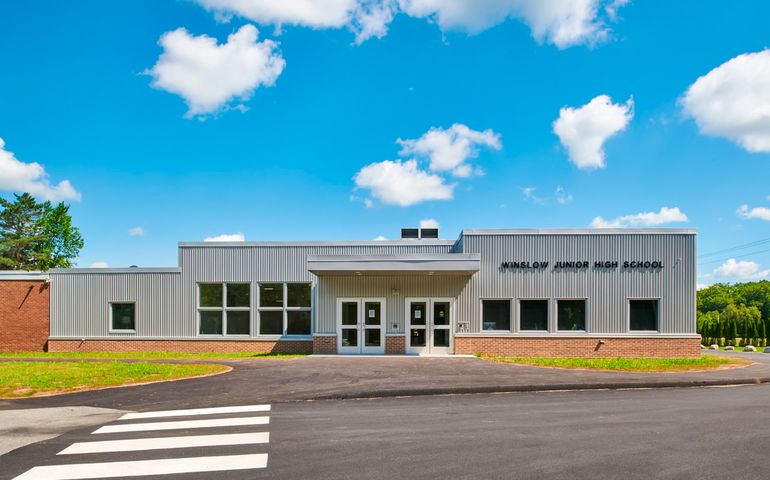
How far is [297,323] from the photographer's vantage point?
2400 cm

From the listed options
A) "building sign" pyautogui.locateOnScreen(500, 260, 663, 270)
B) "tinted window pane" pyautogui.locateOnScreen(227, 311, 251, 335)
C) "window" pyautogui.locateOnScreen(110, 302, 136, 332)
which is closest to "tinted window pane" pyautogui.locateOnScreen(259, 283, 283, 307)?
"tinted window pane" pyautogui.locateOnScreen(227, 311, 251, 335)

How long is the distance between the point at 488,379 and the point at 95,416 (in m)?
8.32

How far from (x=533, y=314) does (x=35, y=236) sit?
210 feet

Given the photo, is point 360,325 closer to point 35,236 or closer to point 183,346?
point 183,346

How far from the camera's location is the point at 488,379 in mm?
13844

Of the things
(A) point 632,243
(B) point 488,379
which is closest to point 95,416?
(B) point 488,379

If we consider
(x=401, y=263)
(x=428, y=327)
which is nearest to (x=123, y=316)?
(x=401, y=263)

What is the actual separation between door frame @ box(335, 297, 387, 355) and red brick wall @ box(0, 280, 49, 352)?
12.8m

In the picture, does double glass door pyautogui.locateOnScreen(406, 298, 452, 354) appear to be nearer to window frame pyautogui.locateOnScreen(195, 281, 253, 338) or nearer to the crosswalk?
window frame pyautogui.locateOnScreen(195, 281, 253, 338)

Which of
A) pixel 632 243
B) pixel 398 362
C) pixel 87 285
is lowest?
pixel 398 362

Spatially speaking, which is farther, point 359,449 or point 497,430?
point 497,430

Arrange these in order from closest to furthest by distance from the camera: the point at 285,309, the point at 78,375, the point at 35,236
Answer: the point at 78,375, the point at 285,309, the point at 35,236

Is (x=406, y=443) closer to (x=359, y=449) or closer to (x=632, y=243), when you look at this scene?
(x=359, y=449)

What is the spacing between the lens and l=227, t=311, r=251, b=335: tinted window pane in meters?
24.2
